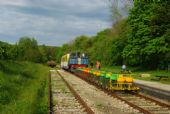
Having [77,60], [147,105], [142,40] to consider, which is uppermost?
[142,40]

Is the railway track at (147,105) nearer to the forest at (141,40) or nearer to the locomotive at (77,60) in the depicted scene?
the forest at (141,40)

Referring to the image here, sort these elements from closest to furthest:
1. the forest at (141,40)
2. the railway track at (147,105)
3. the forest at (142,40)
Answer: the railway track at (147,105) < the forest at (141,40) < the forest at (142,40)

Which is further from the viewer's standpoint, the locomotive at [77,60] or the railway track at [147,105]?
the locomotive at [77,60]

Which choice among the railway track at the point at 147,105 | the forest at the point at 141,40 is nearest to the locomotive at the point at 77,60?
the forest at the point at 141,40

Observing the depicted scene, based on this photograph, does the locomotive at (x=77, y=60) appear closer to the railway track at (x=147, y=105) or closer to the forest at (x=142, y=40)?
the forest at (x=142, y=40)

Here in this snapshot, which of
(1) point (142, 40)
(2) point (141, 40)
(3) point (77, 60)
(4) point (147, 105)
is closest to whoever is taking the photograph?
(4) point (147, 105)

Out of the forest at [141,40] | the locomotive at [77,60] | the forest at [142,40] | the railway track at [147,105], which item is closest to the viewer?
the railway track at [147,105]

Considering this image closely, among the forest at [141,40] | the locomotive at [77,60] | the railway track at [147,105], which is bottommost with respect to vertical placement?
the railway track at [147,105]

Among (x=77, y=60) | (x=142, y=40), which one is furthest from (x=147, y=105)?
(x=77, y=60)

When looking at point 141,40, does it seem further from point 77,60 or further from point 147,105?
point 147,105

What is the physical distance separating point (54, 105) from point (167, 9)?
58.6 feet

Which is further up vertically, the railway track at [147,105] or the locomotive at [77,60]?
the locomotive at [77,60]

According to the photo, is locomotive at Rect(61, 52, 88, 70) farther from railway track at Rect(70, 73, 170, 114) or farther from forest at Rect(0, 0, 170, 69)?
railway track at Rect(70, 73, 170, 114)

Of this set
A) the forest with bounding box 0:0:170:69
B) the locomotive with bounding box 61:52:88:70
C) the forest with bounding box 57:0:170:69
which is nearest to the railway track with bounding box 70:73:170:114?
the forest with bounding box 0:0:170:69
